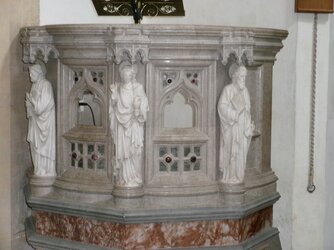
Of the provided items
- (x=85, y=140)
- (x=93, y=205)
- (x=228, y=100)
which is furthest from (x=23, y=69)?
(x=228, y=100)

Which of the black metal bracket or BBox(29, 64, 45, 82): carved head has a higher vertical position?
the black metal bracket

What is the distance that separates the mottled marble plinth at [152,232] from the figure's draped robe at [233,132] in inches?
15.4

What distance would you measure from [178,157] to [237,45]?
0.96m

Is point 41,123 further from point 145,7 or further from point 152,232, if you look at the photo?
point 145,7

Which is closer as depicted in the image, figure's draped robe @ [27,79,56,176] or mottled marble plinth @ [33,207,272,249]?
mottled marble plinth @ [33,207,272,249]

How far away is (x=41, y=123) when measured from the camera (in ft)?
17.7

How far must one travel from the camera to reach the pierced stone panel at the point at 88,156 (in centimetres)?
528

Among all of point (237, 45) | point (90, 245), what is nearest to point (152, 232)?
point (90, 245)

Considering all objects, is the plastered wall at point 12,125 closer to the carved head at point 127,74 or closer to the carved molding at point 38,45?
the carved molding at point 38,45

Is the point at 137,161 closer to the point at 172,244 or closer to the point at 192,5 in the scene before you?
the point at 172,244

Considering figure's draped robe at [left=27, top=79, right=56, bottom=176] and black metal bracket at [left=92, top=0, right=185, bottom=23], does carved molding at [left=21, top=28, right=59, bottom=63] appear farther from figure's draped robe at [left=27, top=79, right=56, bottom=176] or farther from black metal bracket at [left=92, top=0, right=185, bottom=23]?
black metal bracket at [left=92, top=0, right=185, bottom=23]

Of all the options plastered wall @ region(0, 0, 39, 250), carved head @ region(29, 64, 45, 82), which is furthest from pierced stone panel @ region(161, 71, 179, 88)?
→ plastered wall @ region(0, 0, 39, 250)

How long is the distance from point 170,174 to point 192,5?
237 centimetres

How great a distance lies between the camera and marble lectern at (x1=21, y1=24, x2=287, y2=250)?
16.5 ft
